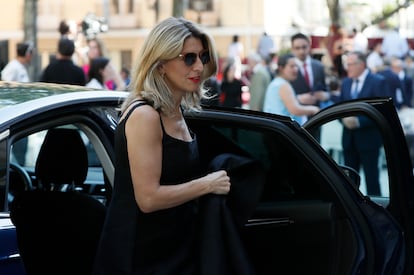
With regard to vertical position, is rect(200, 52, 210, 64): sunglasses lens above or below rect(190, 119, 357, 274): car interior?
above

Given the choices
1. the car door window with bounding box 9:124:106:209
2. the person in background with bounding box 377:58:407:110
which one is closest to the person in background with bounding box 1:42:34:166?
the person in background with bounding box 377:58:407:110

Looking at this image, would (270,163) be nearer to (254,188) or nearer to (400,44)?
(254,188)

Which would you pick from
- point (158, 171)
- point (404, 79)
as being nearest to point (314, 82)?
point (404, 79)

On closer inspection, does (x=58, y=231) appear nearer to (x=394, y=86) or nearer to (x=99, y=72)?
(x=99, y=72)

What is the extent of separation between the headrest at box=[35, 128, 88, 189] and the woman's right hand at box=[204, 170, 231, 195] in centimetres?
131

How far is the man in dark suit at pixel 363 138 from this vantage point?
33.7ft

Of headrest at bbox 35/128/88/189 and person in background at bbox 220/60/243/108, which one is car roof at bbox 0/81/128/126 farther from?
person in background at bbox 220/60/243/108

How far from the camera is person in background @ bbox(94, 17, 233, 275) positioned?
138 inches

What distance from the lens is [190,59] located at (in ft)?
12.1

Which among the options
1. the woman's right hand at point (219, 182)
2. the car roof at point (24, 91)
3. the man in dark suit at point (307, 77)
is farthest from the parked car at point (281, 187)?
the man in dark suit at point (307, 77)

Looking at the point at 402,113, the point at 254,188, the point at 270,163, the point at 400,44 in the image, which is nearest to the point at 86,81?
the point at 402,113

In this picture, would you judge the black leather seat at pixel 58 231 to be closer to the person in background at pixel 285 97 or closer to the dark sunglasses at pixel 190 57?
the dark sunglasses at pixel 190 57

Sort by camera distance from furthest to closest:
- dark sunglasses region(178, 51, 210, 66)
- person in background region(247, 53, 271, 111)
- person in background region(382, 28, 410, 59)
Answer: person in background region(382, 28, 410, 59)
person in background region(247, 53, 271, 111)
dark sunglasses region(178, 51, 210, 66)

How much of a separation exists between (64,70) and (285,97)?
7.67ft
